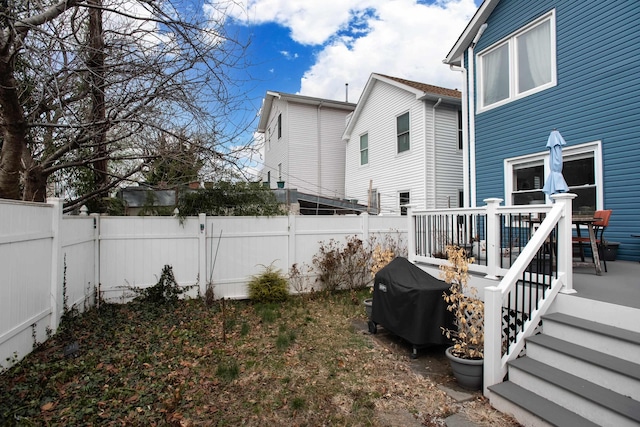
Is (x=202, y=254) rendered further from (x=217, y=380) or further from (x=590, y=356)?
(x=590, y=356)

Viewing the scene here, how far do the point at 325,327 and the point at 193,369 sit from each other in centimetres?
231

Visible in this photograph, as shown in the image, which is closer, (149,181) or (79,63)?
(79,63)

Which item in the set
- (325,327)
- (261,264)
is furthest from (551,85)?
(261,264)

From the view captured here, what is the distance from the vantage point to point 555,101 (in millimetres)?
6930

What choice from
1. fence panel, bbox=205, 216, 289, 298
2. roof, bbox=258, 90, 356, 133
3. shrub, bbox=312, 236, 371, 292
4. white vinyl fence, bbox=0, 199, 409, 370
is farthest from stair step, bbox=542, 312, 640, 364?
roof, bbox=258, 90, 356, 133

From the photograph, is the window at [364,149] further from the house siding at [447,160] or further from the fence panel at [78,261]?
the fence panel at [78,261]

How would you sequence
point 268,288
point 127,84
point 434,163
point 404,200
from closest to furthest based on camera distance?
1. point 127,84
2. point 268,288
3. point 434,163
4. point 404,200

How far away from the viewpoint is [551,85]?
23.0ft

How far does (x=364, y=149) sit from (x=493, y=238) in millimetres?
10521

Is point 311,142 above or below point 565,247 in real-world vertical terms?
above

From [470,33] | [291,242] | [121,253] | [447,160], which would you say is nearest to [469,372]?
[291,242]

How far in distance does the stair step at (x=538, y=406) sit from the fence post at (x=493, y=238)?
1637 mm

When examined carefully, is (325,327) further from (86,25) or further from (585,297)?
(86,25)

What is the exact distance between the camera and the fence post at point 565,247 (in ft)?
12.1
